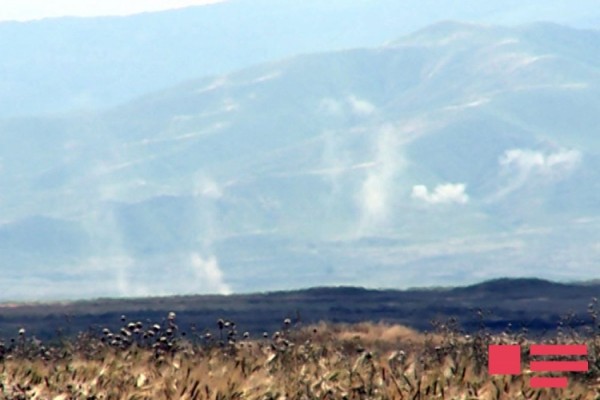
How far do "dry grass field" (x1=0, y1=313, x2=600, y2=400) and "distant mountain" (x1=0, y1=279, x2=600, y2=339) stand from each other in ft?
105

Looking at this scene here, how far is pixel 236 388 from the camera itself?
36.6 feet

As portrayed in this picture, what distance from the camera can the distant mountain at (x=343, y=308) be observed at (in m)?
52.6

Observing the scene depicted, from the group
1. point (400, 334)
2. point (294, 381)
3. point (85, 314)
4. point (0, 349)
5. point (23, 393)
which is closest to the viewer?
point (23, 393)

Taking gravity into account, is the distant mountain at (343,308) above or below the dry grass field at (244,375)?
above

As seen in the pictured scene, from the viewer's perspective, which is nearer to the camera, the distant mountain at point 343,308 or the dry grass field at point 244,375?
the dry grass field at point 244,375

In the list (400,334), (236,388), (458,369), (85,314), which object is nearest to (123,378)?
(236,388)

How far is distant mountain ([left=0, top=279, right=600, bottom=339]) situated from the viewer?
52.6 metres

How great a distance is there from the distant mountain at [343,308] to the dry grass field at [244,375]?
105ft

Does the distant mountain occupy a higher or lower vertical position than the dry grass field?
higher

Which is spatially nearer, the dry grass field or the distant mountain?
the dry grass field

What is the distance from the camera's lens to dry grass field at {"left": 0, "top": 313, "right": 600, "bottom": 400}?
10930 mm

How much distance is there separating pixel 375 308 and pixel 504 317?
5043 millimetres

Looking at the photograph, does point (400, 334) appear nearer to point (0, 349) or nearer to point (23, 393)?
point (0, 349)

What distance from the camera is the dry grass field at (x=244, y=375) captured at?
35.9ft
